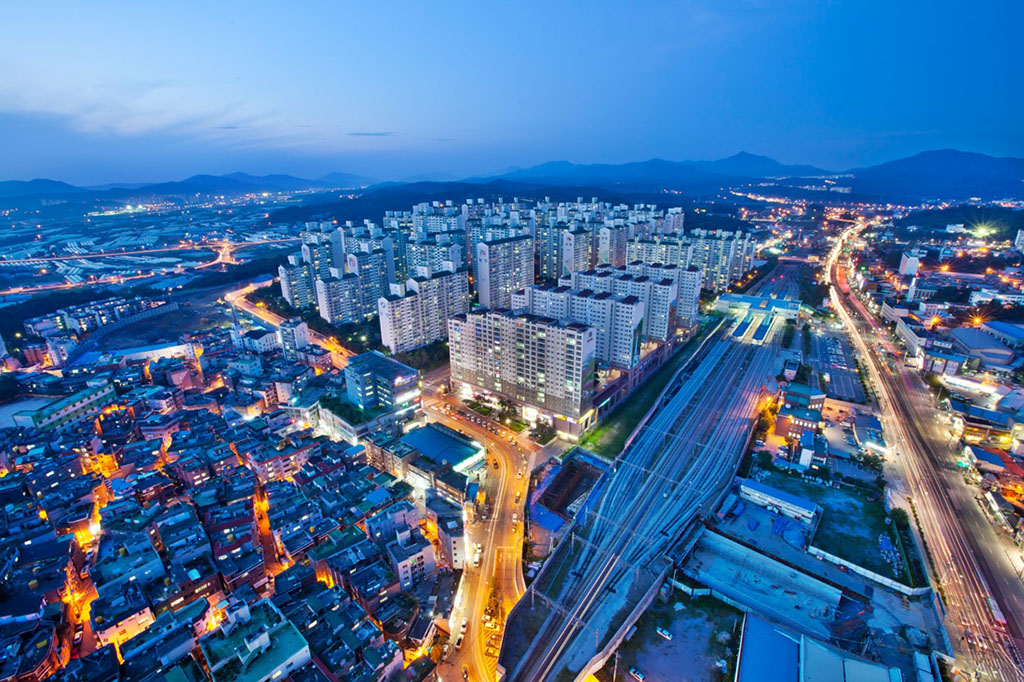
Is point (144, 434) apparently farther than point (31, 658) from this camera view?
Yes

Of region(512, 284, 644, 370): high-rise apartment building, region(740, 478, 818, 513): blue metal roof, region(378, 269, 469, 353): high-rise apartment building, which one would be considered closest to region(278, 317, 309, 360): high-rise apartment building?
region(378, 269, 469, 353): high-rise apartment building

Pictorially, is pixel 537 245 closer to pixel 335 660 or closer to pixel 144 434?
pixel 144 434

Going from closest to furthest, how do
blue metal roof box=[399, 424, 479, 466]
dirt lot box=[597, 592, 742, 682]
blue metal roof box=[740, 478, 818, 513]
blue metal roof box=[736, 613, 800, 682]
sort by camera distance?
blue metal roof box=[736, 613, 800, 682]
dirt lot box=[597, 592, 742, 682]
blue metal roof box=[740, 478, 818, 513]
blue metal roof box=[399, 424, 479, 466]

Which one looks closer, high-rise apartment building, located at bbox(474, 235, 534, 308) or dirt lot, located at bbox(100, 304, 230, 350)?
dirt lot, located at bbox(100, 304, 230, 350)

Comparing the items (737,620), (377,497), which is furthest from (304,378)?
(737,620)

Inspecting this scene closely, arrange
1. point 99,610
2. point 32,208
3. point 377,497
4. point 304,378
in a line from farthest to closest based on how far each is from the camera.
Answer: point 32,208 → point 304,378 → point 377,497 → point 99,610

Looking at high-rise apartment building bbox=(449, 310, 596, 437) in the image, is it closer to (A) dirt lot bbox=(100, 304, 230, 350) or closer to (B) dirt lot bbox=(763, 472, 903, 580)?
(B) dirt lot bbox=(763, 472, 903, 580)

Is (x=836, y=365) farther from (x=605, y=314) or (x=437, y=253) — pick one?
(x=437, y=253)
